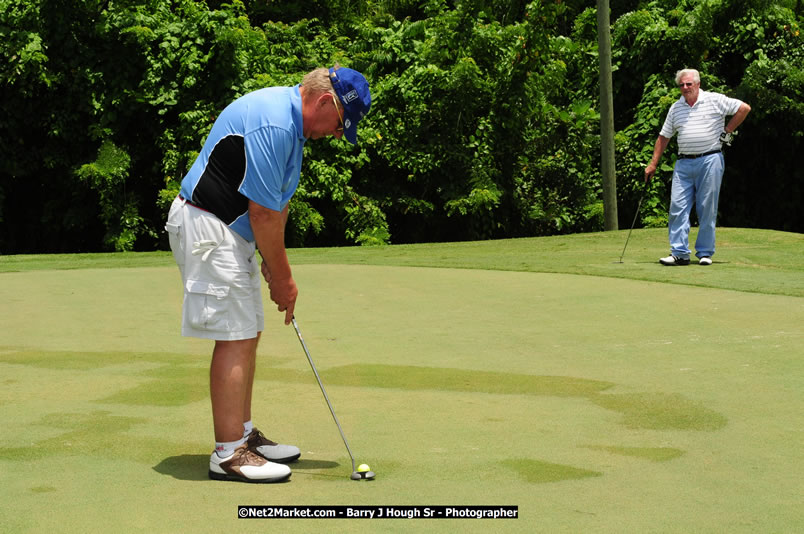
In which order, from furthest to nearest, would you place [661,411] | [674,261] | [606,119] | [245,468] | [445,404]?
1. [606,119]
2. [674,261]
3. [445,404]
4. [661,411]
5. [245,468]

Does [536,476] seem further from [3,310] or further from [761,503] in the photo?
[3,310]

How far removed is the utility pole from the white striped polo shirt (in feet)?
21.2

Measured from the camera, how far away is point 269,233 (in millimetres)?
3936

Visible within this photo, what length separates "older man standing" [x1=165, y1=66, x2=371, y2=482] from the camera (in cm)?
388

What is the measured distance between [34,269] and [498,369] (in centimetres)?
721

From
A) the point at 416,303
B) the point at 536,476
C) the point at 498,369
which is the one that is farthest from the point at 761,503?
the point at 416,303

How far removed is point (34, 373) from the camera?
5715mm

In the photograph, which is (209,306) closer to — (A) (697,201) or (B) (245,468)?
(B) (245,468)

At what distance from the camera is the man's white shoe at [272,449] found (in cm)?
405

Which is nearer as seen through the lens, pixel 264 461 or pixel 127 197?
pixel 264 461

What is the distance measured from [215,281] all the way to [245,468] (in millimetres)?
706

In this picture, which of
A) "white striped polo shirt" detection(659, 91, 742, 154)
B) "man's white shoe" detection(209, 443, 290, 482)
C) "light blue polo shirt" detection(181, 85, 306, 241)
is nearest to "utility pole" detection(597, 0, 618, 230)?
"white striped polo shirt" detection(659, 91, 742, 154)

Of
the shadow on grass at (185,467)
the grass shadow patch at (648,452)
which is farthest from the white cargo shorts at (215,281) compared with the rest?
the grass shadow patch at (648,452)

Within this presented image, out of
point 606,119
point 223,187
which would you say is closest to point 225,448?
point 223,187
